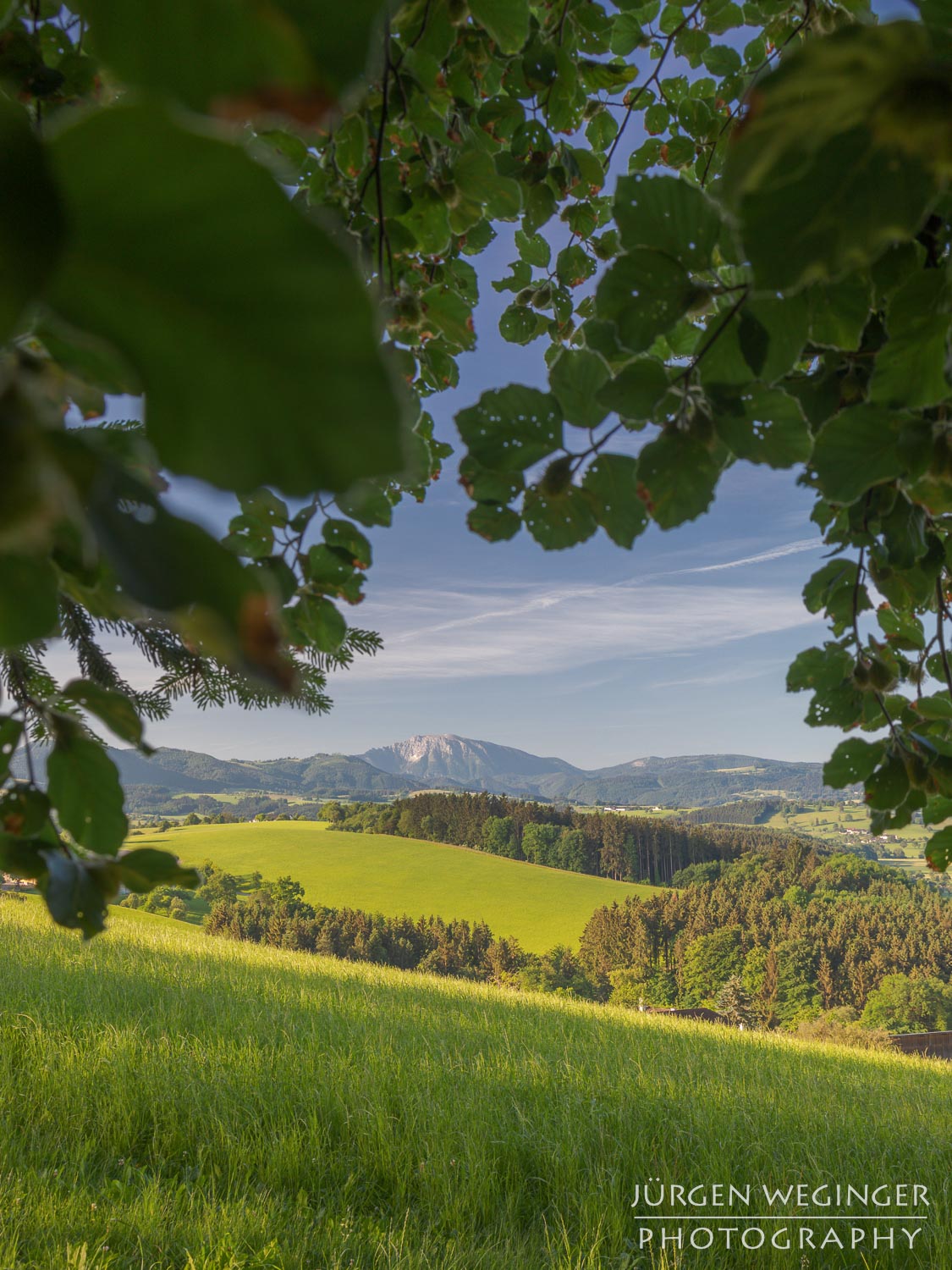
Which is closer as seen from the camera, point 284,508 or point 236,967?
point 284,508

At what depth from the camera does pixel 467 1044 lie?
4.69m

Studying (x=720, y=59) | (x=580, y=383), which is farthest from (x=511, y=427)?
(x=720, y=59)

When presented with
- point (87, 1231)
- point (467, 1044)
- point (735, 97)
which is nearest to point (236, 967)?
point (467, 1044)

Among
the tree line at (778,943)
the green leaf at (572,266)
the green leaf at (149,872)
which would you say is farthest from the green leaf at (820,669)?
the tree line at (778,943)

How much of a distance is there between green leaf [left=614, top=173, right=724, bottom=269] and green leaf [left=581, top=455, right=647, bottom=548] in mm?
187

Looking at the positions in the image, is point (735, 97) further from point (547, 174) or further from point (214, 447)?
point (214, 447)

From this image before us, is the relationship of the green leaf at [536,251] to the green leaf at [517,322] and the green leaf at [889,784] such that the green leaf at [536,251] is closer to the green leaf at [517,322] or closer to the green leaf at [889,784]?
the green leaf at [517,322]

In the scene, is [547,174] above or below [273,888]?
above

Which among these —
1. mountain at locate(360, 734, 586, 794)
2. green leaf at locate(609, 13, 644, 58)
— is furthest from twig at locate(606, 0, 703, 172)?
mountain at locate(360, 734, 586, 794)

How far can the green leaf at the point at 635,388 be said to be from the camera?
628 millimetres

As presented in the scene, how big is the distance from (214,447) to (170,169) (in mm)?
55

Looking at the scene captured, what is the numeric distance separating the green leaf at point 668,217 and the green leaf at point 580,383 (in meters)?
0.10

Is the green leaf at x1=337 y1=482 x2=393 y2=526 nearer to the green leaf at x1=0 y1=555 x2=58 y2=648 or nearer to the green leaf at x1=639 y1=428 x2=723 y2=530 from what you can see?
the green leaf at x1=639 y1=428 x2=723 y2=530

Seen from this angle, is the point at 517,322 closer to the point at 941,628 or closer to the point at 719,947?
the point at 941,628
